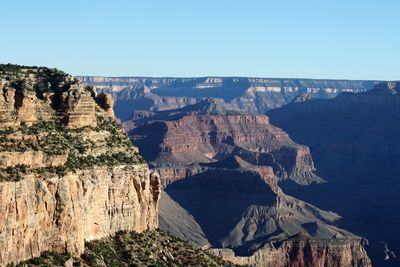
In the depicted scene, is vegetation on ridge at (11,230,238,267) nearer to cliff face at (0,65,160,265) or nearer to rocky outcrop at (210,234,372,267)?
cliff face at (0,65,160,265)

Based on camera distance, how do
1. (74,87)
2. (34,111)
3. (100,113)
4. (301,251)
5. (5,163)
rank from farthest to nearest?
(301,251) → (100,113) → (74,87) → (34,111) → (5,163)

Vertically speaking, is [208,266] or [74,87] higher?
[74,87]

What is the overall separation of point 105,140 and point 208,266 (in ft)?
35.0

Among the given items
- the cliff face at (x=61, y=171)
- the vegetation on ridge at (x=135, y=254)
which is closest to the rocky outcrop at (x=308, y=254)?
the vegetation on ridge at (x=135, y=254)

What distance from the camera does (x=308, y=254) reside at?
155250 millimetres

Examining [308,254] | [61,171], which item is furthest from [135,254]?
[308,254]

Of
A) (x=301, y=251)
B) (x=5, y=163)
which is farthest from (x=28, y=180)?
(x=301, y=251)

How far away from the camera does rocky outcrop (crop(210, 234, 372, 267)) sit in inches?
5714

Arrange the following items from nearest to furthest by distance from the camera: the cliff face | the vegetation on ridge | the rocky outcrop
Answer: the cliff face < the vegetation on ridge < the rocky outcrop

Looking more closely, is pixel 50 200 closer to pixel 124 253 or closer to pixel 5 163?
pixel 5 163

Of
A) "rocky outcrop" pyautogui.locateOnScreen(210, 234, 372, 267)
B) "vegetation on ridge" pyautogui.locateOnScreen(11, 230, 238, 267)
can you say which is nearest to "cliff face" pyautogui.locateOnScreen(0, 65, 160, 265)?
"vegetation on ridge" pyautogui.locateOnScreen(11, 230, 238, 267)

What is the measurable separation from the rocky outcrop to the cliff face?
76320 mm

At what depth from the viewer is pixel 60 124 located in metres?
56.1

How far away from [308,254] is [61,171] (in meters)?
108
